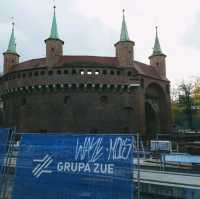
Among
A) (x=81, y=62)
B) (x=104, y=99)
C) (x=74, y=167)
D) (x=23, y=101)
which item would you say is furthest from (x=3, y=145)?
(x=23, y=101)

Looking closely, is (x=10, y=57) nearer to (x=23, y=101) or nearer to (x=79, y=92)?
(x=23, y=101)

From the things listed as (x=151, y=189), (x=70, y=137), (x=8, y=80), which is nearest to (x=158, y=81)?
(x=8, y=80)

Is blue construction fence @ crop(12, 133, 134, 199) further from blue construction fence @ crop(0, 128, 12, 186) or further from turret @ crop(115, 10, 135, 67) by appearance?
turret @ crop(115, 10, 135, 67)

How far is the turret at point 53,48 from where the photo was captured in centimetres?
3819

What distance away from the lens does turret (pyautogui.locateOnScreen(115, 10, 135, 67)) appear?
39.0 metres

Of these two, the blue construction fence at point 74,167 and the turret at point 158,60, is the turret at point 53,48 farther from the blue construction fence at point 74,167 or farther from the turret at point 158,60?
the blue construction fence at point 74,167

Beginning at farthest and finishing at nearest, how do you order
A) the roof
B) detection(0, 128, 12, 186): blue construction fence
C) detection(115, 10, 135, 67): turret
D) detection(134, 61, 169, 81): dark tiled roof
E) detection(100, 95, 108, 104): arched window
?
1. detection(134, 61, 169, 81): dark tiled roof
2. detection(115, 10, 135, 67): turret
3. detection(100, 95, 108, 104): arched window
4. the roof
5. detection(0, 128, 12, 186): blue construction fence

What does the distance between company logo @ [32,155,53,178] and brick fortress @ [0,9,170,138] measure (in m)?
29.5

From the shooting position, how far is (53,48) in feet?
129

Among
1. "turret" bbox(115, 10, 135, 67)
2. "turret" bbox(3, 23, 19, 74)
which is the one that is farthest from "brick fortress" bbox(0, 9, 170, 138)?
"turret" bbox(3, 23, 19, 74)

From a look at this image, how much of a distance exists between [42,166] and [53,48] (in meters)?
33.0

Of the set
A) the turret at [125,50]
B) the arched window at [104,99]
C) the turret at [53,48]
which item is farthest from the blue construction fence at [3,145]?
the turret at [125,50]

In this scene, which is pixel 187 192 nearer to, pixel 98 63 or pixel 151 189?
pixel 151 189

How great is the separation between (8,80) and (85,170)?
119 ft
